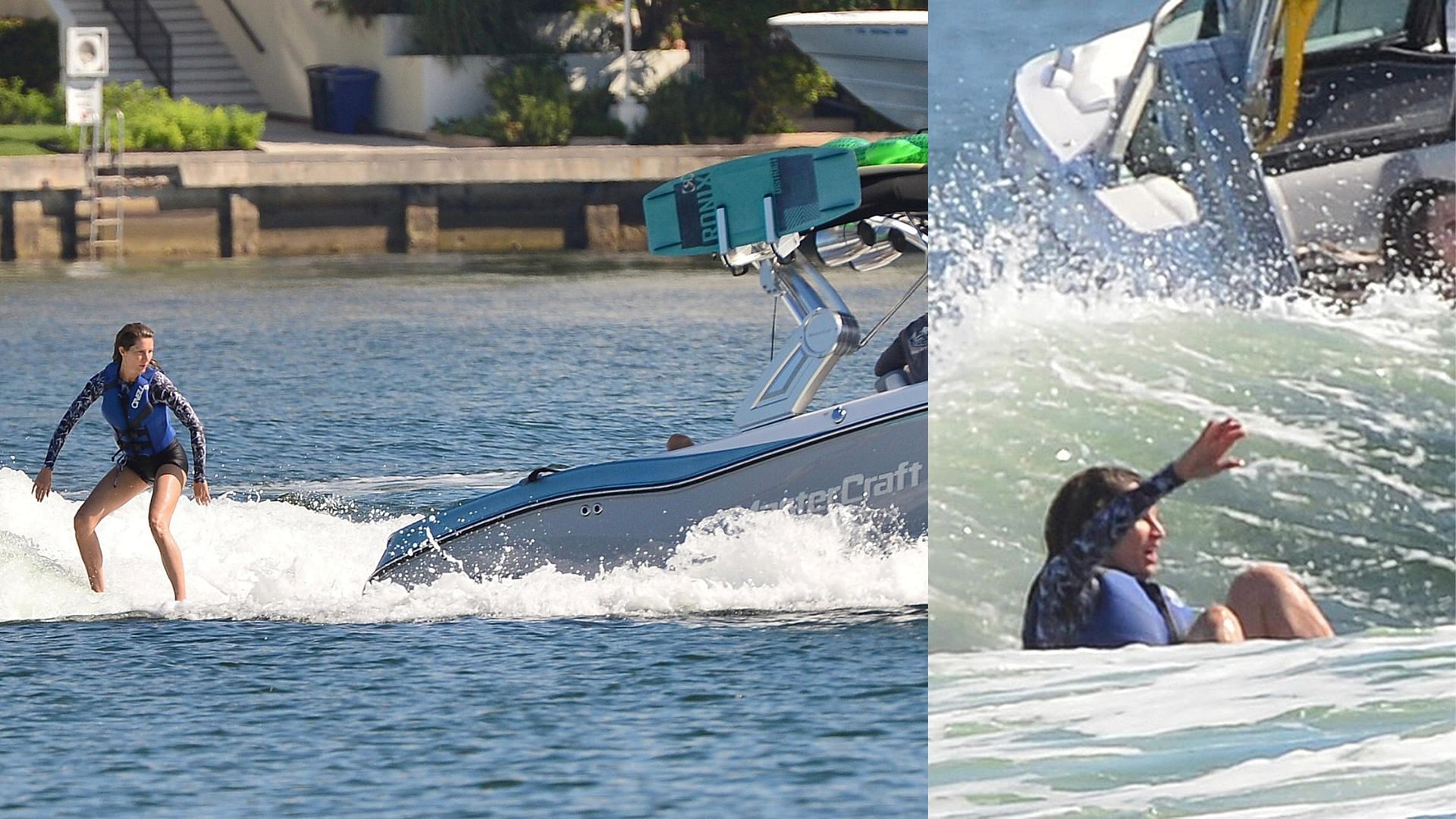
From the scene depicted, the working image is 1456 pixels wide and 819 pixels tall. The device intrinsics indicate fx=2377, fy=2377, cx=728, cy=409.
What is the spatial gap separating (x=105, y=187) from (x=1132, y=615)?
2844 centimetres

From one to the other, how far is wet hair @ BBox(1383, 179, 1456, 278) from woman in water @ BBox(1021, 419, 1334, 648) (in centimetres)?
49

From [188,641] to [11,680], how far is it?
2.85 ft

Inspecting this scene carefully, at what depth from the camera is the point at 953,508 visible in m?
4.85

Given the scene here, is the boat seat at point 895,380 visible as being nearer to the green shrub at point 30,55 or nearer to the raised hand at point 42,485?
the raised hand at point 42,485

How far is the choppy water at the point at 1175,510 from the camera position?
15.9ft

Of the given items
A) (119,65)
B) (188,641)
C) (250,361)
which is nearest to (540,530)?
(188,641)

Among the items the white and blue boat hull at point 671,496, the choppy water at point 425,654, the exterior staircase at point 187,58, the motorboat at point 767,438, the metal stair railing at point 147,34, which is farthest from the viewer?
the metal stair railing at point 147,34

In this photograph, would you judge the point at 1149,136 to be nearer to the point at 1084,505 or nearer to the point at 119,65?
the point at 1084,505

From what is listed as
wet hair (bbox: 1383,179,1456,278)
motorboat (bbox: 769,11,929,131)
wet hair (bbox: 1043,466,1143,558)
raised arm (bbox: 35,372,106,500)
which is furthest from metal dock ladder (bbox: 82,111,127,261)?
wet hair (bbox: 1383,179,1456,278)

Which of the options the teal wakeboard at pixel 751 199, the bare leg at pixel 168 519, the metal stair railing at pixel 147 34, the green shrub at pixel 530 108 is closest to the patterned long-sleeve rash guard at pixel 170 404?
the bare leg at pixel 168 519

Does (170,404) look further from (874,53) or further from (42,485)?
(874,53)

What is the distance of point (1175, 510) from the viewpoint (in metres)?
4.88

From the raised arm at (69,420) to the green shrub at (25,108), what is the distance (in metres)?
24.2

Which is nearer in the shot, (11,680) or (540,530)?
(11,680)
